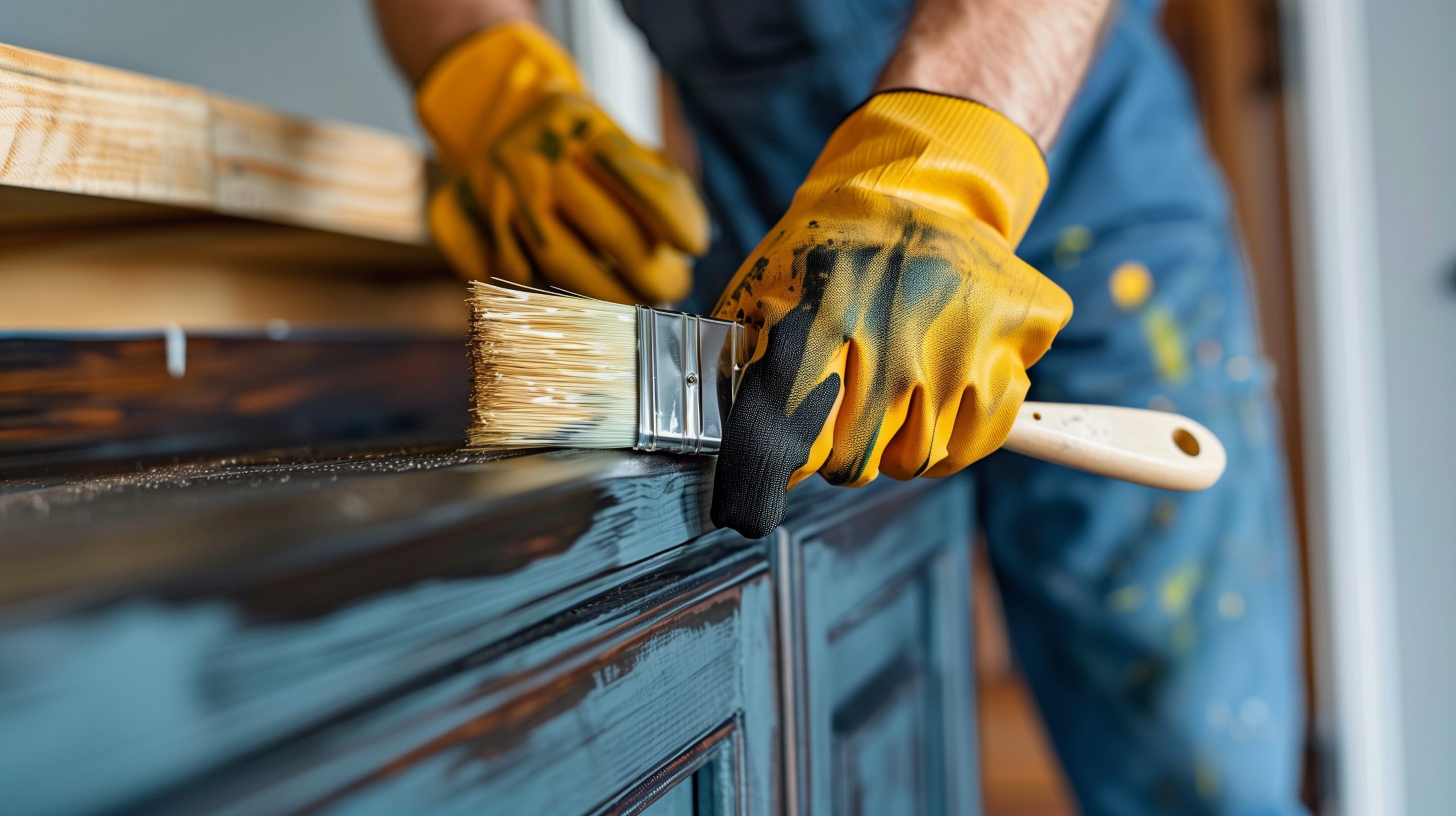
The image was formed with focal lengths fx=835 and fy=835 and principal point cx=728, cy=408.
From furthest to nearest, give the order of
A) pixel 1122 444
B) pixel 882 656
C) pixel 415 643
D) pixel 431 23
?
1. pixel 431 23
2. pixel 882 656
3. pixel 1122 444
4. pixel 415 643

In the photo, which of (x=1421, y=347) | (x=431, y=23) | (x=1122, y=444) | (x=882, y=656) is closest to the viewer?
(x=1122, y=444)

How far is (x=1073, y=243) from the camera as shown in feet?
2.39

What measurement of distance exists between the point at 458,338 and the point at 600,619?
0.65 m

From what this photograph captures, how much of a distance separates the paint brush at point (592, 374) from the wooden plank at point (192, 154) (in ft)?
1.13

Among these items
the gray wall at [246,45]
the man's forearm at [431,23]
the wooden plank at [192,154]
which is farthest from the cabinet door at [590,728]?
the man's forearm at [431,23]

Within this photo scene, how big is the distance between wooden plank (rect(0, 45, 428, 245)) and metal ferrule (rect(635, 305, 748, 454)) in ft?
1.30

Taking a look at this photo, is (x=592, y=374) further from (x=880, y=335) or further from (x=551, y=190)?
(x=551, y=190)

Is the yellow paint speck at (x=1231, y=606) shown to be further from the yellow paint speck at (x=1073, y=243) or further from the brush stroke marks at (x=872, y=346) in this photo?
the brush stroke marks at (x=872, y=346)

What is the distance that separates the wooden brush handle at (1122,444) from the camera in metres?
0.42

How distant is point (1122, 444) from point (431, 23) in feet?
2.41

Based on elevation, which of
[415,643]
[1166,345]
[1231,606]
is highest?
[1166,345]

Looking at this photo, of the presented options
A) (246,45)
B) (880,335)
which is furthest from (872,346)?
(246,45)

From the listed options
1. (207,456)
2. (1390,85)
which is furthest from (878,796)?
(1390,85)

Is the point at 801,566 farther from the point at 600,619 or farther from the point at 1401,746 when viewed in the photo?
the point at 1401,746
